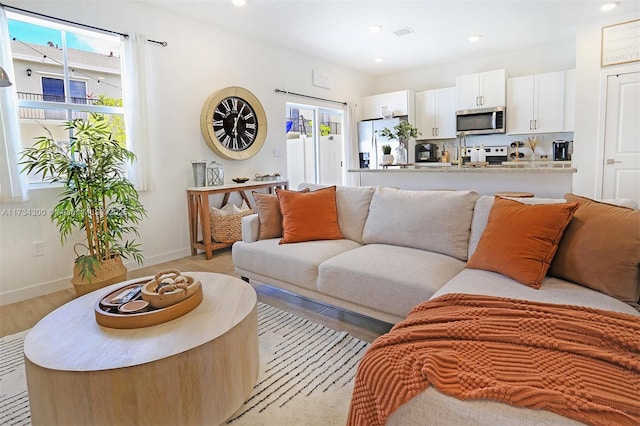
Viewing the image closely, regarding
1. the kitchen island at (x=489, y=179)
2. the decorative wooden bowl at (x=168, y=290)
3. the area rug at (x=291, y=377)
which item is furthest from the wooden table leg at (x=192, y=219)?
the decorative wooden bowl at (x=168, y=290)

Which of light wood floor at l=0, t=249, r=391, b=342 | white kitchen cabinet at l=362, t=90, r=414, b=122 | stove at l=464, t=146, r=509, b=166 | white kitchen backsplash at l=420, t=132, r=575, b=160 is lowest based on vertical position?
light wood floor at l=0, t=249, r=391, b=342

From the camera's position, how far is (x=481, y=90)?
5680mm

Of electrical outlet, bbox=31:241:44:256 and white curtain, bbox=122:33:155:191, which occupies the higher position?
white curtain, bbox=122:33:155:191

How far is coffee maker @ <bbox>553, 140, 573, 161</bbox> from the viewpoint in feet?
17.0

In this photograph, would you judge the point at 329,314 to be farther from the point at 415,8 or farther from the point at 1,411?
the point at 415,8

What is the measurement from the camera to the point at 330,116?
21.7 ft

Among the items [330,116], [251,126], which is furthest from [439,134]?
[251,126]

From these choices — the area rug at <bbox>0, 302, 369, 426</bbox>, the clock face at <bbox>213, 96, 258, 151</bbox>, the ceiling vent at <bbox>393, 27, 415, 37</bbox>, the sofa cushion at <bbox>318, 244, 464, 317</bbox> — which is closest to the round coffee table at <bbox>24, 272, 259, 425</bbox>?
the area rug at <bbox>0, 302, 369, 426</bbox>

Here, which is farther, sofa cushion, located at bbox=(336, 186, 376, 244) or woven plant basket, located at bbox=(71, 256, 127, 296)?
sofa cushion, located at bbox=(336, 186, 376, 244)

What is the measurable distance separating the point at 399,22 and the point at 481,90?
2.15m

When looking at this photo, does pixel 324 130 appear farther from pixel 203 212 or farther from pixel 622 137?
pixel 622 137

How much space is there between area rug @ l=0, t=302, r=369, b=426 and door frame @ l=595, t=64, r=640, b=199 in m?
4.20

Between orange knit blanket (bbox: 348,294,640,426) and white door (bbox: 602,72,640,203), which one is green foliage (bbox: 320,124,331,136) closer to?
white door (bbox: 602,72,640,203)

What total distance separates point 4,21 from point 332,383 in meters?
3.50
